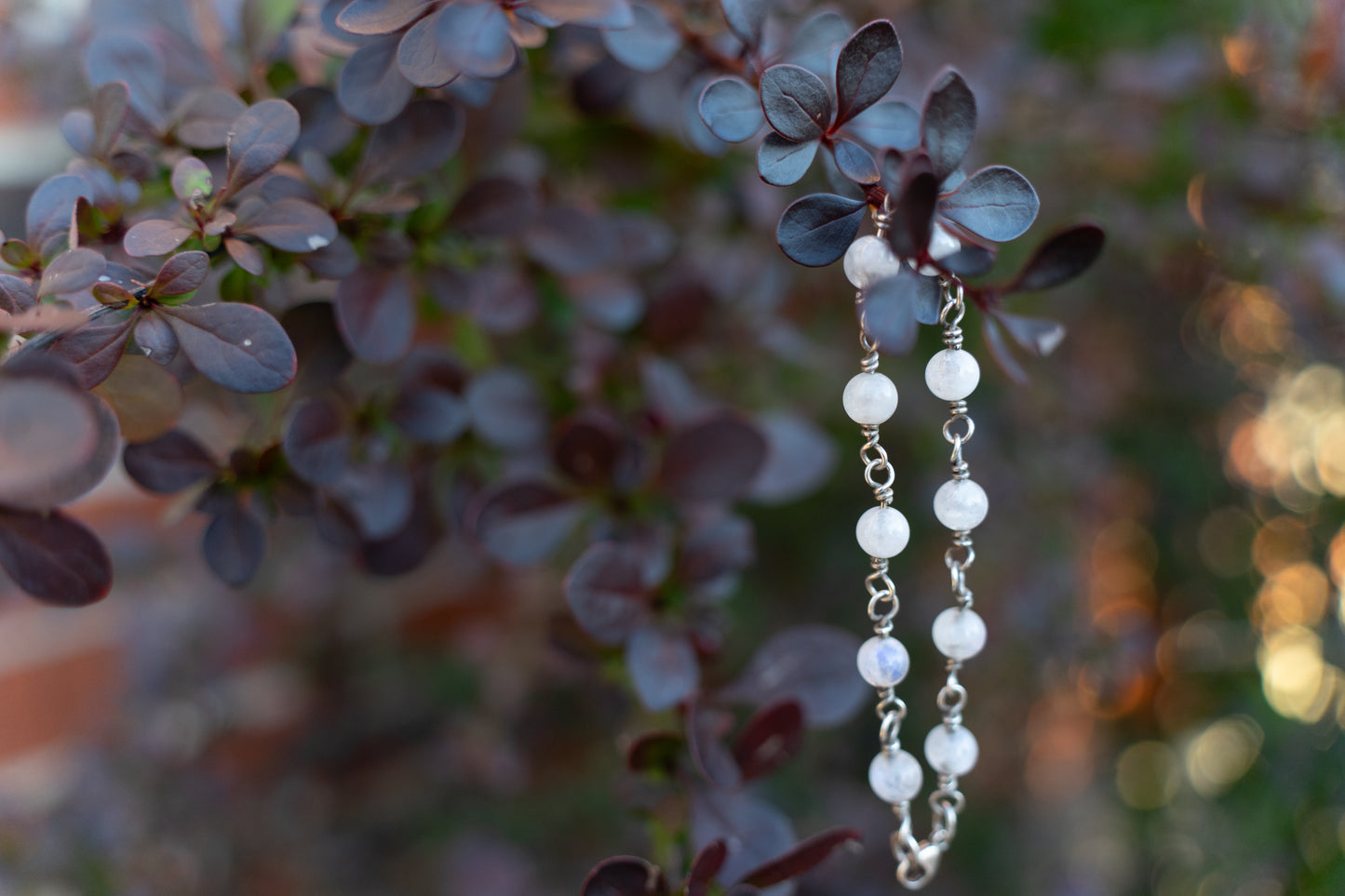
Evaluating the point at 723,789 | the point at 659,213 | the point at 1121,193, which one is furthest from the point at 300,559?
the point at 1121,193

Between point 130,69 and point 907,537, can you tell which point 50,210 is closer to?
point 130,69

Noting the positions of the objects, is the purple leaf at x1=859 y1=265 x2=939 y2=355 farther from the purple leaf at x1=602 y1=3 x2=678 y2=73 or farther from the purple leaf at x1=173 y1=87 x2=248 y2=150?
the purple leaf at x1=173 y1=87 x2=248 y2=150

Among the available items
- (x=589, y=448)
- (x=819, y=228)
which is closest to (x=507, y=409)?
(x=589, y=448)

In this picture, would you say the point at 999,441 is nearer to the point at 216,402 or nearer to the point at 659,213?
the point at 659,213

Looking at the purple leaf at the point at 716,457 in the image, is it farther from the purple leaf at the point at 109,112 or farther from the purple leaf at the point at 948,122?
the purple leaf at the point at 109,112

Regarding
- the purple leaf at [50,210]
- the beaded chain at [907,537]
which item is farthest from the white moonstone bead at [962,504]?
the purple leaf at [50,210]

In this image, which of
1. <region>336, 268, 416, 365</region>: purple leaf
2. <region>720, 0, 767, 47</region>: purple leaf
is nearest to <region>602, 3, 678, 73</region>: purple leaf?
<region>720, 0, 767, 47</region>: purple leaf
